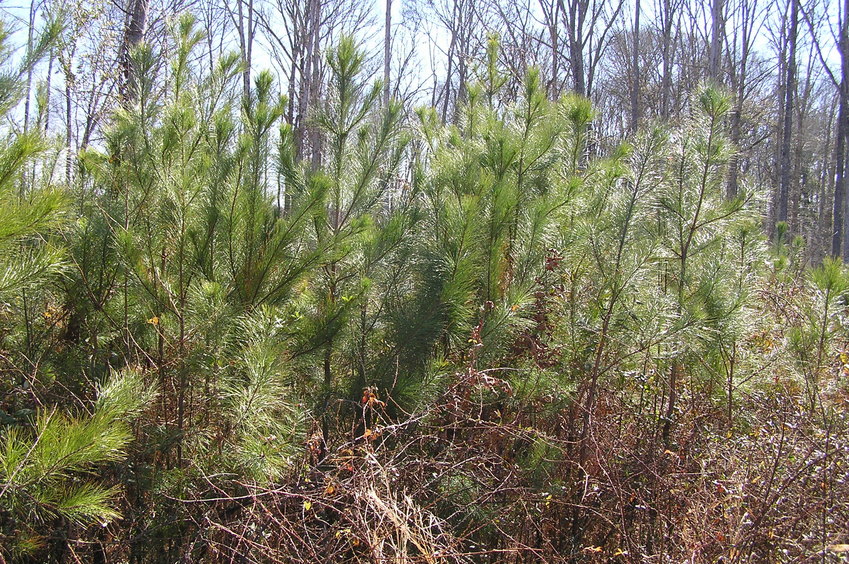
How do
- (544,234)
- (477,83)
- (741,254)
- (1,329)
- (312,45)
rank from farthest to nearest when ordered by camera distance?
(312,45) → (477,83) → (741,254) → (544,234) → (1,329)

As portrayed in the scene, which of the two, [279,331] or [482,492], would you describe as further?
[482,492]

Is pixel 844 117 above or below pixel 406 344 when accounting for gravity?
above

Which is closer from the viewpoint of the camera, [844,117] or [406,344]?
[406,344]

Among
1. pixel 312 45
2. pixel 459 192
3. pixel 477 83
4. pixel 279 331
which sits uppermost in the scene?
pixel 312 45

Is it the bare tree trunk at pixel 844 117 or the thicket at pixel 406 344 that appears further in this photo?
the bare tree trunk at pixel 844 117

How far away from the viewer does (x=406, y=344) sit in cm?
296

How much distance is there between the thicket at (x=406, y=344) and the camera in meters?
2.40

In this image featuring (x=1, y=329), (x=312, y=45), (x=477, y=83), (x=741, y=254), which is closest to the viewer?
(x=1, y=329)

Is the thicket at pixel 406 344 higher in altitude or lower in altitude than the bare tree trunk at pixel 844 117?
lower

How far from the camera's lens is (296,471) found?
8.25ft

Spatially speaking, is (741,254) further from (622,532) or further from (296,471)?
(296,471)

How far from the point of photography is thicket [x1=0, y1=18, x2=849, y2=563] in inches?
94.7

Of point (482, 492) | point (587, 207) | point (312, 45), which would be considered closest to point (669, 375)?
point (587, 207)

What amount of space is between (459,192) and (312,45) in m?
10.9
